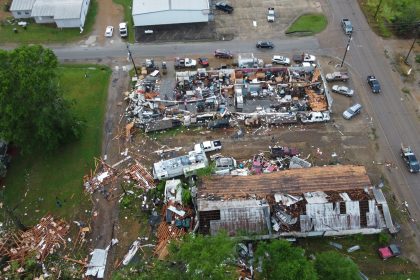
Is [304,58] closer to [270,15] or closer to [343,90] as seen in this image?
[343,90]

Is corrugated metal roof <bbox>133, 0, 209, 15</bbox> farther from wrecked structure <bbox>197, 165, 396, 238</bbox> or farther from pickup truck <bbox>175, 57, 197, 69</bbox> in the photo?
wrecked structure <bbox>197, 165, 396, 238</bbox>

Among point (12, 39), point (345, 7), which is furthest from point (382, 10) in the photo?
point (12, 39)

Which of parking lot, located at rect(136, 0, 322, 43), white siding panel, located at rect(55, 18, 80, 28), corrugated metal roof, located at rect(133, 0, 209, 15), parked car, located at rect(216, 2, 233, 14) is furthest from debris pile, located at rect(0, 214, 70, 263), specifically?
parked car, located at rect(216, 2, 233, 14)

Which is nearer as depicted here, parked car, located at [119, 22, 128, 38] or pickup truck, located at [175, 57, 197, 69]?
pickup truck, located at [175, 57, 197, 69]

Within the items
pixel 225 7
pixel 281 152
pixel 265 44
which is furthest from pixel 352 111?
pixel 225 7

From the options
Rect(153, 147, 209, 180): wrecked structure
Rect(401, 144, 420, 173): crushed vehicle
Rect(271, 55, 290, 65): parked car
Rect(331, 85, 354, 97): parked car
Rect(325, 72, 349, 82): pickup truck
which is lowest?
Rect(153, 147, 209, 180): wrecked structure

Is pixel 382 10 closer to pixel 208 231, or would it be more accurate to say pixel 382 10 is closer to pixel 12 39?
pixel 208 231

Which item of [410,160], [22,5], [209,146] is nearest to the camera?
[410,160]
